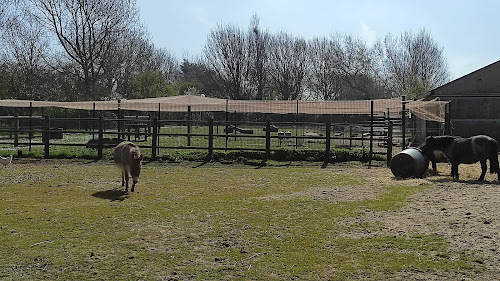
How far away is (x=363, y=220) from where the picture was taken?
6426 millimetres

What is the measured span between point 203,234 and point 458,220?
333 cm

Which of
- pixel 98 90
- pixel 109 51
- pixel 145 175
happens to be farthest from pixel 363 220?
pixel 109 51

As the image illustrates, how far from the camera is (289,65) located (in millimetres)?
51000

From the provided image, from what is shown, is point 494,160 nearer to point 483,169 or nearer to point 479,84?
point 483,169

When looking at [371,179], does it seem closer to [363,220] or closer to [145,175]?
[363,220]

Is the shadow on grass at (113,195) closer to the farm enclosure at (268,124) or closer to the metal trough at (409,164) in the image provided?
the farm enclosure at (268,124)

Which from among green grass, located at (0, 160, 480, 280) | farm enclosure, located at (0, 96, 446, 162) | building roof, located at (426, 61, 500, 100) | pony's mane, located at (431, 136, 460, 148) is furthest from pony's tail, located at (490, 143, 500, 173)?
building roof, located at (426, 61, 500, 100)

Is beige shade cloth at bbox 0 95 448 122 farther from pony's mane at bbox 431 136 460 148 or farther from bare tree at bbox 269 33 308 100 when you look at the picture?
bare tree at bbox 269 33 308 100

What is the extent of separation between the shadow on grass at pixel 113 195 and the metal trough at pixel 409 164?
20.6ft

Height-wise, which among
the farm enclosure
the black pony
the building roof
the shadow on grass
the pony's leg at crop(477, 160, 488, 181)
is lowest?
the shadow on grass

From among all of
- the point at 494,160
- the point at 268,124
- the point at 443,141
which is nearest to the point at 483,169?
the point at 494,160

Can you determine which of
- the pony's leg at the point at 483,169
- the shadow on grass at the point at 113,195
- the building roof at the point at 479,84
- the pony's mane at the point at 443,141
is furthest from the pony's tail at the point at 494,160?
the building roof at the point at 479,84

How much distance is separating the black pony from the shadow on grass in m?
7.34

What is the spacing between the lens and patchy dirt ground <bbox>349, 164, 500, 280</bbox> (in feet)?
15.0
